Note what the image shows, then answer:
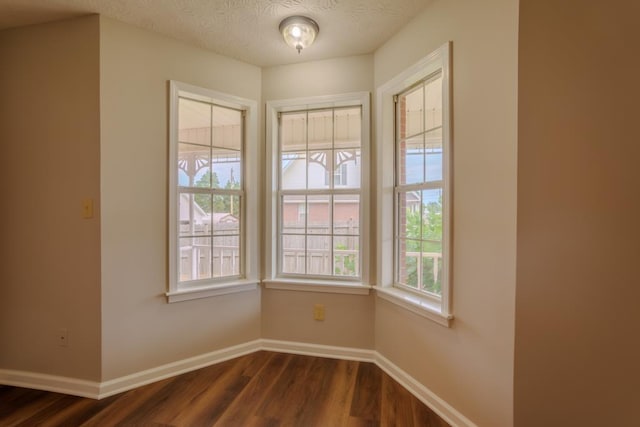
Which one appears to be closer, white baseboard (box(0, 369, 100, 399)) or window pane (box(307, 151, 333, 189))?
white baseboard (box(0, 369, 100, 399))

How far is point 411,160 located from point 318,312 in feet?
4.74

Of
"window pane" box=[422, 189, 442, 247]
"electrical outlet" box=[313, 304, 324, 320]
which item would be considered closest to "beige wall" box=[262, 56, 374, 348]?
"electrical outlet" box=[313, 304, 324, 320]

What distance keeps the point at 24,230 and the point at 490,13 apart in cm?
313

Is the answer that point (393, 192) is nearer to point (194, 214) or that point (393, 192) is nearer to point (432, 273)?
point (432, 273)

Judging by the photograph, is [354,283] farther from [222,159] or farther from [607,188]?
[607,188]

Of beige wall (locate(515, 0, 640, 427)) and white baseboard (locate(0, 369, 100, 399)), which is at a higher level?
beige wall (locate(515, 0, 640, 427))

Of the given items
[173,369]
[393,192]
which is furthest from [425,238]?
[173,369]

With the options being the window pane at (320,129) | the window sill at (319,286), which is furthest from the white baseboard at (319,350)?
the window pane at (320,129)

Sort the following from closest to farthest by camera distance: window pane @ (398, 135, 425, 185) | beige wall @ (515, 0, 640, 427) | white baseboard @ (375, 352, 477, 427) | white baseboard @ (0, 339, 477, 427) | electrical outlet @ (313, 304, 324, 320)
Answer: beige wall @ (515, 0, 640, 427) < white baseboard @ (375, 352, 477, 427) < white baseboard @ (0, 339, 477, 427) < window pane @ (398, 135, 425, 185) < electrical outlet @ (313, 304, 324, 320)

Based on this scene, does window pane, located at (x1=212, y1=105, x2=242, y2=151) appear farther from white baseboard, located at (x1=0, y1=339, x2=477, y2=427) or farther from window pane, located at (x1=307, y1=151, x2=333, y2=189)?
white baseboard, located at (x1=0, y1=339, x2=477, y2=427)

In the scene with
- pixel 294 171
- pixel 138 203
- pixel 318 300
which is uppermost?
pixel 294 171

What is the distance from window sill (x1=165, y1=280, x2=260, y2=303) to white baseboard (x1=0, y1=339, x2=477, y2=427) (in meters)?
0.47

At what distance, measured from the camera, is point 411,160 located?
7.24ft

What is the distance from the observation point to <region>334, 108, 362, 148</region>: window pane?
254 cm
